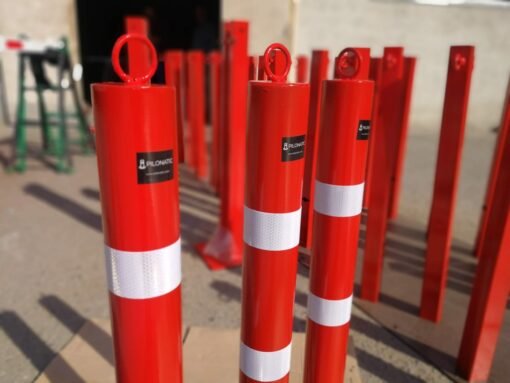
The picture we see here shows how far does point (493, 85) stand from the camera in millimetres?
10883

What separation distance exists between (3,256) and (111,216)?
8.39 ft

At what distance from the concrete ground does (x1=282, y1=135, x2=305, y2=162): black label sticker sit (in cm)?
72

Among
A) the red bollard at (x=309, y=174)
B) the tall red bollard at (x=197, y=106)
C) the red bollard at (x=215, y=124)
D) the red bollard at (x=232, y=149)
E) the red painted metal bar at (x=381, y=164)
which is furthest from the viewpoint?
the tall red bollard at (x=197, y=106)

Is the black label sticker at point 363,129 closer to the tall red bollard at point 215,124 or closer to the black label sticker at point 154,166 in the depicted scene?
the black label sticker at point 154,166

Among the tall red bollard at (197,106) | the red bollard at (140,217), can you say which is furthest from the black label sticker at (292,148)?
the tall red bollard at (197,106)

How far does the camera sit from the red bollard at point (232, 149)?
306 cm

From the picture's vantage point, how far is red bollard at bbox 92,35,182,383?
4.19 feet

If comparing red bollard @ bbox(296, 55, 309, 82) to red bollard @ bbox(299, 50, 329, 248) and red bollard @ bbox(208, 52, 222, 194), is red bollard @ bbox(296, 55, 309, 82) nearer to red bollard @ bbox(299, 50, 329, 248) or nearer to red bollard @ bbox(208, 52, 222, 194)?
red bollard @ bbox(208, 52, 222, 194)

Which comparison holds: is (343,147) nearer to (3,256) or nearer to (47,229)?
(3,256)

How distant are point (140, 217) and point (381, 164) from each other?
1.78 meters

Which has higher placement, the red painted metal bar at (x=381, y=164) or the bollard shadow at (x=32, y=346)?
the red painted metal bar at (x=381, y=164)

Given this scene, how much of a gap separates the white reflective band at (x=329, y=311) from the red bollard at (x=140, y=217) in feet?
1.97

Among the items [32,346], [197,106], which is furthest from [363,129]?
[197,106]

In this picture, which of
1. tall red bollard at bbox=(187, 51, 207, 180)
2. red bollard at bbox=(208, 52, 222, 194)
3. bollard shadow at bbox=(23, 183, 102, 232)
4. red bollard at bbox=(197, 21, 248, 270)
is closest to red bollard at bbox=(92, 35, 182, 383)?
red bollard at bbox=(197, 21, 248, 270)
